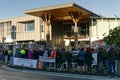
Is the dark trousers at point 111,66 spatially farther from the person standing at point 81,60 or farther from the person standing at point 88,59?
the person standing at point 81,60

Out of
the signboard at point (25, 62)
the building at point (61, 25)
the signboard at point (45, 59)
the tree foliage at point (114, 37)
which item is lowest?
the signboard at point (25, 62)

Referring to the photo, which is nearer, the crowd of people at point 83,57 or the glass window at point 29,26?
the crowd of people at point 83,57

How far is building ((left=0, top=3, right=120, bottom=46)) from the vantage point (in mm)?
42469

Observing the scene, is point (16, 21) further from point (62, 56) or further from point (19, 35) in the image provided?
point (62, 56)

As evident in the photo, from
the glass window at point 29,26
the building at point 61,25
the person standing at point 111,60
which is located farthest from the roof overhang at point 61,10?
the person standing at point 111,60

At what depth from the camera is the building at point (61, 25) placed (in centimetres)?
4247

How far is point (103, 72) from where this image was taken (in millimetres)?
18625

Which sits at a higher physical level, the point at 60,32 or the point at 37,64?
the point at 60,32

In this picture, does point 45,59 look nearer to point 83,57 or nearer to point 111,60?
point 83,57

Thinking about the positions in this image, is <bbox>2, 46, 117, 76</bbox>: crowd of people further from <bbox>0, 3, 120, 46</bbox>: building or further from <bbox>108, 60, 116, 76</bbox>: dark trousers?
<bbox>0, 3, 120, 46</bbox>: building

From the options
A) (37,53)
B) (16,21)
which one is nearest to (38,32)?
(16,21)

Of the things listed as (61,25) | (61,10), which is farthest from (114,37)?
(61,25)

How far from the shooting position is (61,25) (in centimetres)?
5275

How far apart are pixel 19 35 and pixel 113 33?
38.4 metres
